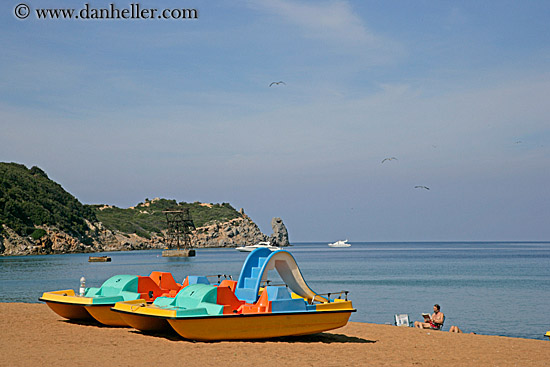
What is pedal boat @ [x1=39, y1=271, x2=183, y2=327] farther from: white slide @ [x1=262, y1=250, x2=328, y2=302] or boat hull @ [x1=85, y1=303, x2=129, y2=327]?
white slide @ [x1=262, y1=250, x2=328, y2=302]

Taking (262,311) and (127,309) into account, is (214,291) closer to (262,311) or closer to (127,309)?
(262,311)

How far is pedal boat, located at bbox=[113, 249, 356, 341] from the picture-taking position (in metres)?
13.8

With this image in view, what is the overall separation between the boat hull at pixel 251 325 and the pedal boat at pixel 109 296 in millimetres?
2626

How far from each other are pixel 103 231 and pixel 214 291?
13820 centimetres

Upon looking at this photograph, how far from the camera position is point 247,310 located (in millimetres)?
14547

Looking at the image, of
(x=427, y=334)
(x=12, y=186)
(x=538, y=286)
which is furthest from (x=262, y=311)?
(x=12, y=186)

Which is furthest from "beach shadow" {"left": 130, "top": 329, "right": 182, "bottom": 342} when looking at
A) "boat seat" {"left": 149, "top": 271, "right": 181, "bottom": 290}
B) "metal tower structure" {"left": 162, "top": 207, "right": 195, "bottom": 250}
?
"metal tower structure" {"left": 162, "top": 207, "right": 195, "bottom": 250}

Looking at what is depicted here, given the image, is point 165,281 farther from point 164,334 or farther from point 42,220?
point 42,220

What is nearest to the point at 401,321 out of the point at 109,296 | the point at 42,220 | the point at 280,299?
the point at 280,299

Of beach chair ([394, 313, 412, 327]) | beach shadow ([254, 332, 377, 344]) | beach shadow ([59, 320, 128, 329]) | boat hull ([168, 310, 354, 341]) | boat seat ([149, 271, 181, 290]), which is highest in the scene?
boat seat ([149, 271, 181, 290])

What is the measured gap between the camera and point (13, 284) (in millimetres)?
46375

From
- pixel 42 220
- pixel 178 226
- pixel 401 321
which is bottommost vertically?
pixel 401 321

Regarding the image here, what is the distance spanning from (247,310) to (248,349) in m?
1.30

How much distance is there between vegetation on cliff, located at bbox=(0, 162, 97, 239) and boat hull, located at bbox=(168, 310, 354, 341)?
3913 inches
